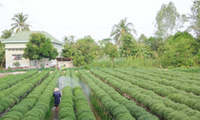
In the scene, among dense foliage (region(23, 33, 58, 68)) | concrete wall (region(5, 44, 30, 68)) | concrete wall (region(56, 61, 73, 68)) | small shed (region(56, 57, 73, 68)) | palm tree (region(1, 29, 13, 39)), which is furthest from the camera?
palm tree (region(1, 29, 13, 39))

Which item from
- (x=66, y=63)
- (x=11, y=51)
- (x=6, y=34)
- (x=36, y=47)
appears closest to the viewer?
(x=36, y=47)

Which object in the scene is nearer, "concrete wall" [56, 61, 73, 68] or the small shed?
the small shed

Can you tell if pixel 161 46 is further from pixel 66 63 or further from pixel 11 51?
pixel 11 51

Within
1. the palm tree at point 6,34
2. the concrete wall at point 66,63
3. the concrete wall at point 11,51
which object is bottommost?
the concrete wall at point 66,63

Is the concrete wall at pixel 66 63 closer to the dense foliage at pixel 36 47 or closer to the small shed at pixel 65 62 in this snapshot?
the small shed at pixel 65 62

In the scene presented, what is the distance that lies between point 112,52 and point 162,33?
17.3 meters

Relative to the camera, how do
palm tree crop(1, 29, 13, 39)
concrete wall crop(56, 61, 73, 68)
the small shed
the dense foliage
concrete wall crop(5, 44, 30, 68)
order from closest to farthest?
the dense foliage < concrete wall crop(5, 44, 30, 68) < the small shed < concrete wall crop(56, 61, 73, 68) < palm tree crop(1, 29, 13, 39)

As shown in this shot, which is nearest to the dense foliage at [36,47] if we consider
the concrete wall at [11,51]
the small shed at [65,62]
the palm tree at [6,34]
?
the concrete wall at [11,51]

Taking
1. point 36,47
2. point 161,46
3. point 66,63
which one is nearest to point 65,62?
point 66,63

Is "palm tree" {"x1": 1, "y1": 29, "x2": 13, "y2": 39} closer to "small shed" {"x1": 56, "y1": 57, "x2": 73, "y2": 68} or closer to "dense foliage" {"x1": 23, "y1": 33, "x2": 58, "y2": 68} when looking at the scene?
"small shed" {"x1": 56, "y1": 57, "x2": 73, "y2": 68}

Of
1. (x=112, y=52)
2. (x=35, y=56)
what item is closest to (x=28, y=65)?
(x=35, y=56)

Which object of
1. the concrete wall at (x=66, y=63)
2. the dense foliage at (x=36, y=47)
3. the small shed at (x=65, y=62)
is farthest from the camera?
the concrete wall at (x=66, y=63)

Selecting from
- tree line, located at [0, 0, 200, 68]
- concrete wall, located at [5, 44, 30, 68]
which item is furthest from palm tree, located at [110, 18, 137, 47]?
concrete wall, located at [5, 44, 30, 68]

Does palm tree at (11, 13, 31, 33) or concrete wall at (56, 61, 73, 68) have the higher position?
palm tree at (11, 13, 31, 33)
